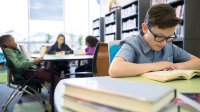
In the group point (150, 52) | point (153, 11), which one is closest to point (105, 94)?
point (153, 11)

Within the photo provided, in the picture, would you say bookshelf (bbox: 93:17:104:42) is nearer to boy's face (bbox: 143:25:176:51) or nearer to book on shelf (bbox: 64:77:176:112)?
boy's face (bbox: 143:25:176:51)

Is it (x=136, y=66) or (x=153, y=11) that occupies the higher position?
(x=153, y=11)

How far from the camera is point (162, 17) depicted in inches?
42.6

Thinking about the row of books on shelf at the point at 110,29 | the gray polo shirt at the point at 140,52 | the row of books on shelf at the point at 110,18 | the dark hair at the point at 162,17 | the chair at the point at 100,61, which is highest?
the row of books on shelf at the point at 110,18

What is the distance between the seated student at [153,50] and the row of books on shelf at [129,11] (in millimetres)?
3774

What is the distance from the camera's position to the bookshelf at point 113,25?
6105mm

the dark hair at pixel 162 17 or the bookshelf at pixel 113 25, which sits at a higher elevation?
the bookshelf at pixel 113 25

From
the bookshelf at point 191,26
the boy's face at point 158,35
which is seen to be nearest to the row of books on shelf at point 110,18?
the bookshelf at point 191,26

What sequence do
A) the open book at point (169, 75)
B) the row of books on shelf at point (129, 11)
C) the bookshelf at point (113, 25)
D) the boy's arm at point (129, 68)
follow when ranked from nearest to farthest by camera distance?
the open book at point (169, 75), the boy's arm at point (129, 68), the row of books on shelf at point (129, 11), the bookshelf at point (113, 25)

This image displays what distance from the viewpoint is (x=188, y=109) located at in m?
0.45

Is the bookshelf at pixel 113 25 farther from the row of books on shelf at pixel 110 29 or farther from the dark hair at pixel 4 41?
the dark hair at pixel 4 41

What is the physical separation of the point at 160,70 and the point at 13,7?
7332 millimetres

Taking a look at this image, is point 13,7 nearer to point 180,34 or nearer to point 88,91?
point 180,34

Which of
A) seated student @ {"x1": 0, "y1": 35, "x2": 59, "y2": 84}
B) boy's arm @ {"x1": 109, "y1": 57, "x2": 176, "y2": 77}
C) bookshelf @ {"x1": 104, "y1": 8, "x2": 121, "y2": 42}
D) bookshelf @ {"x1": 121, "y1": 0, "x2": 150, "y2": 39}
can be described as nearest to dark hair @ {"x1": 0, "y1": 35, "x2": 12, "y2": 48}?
seated student @ {"x1": 0, "y1": 35, "x2": 59, "y2": 84}
